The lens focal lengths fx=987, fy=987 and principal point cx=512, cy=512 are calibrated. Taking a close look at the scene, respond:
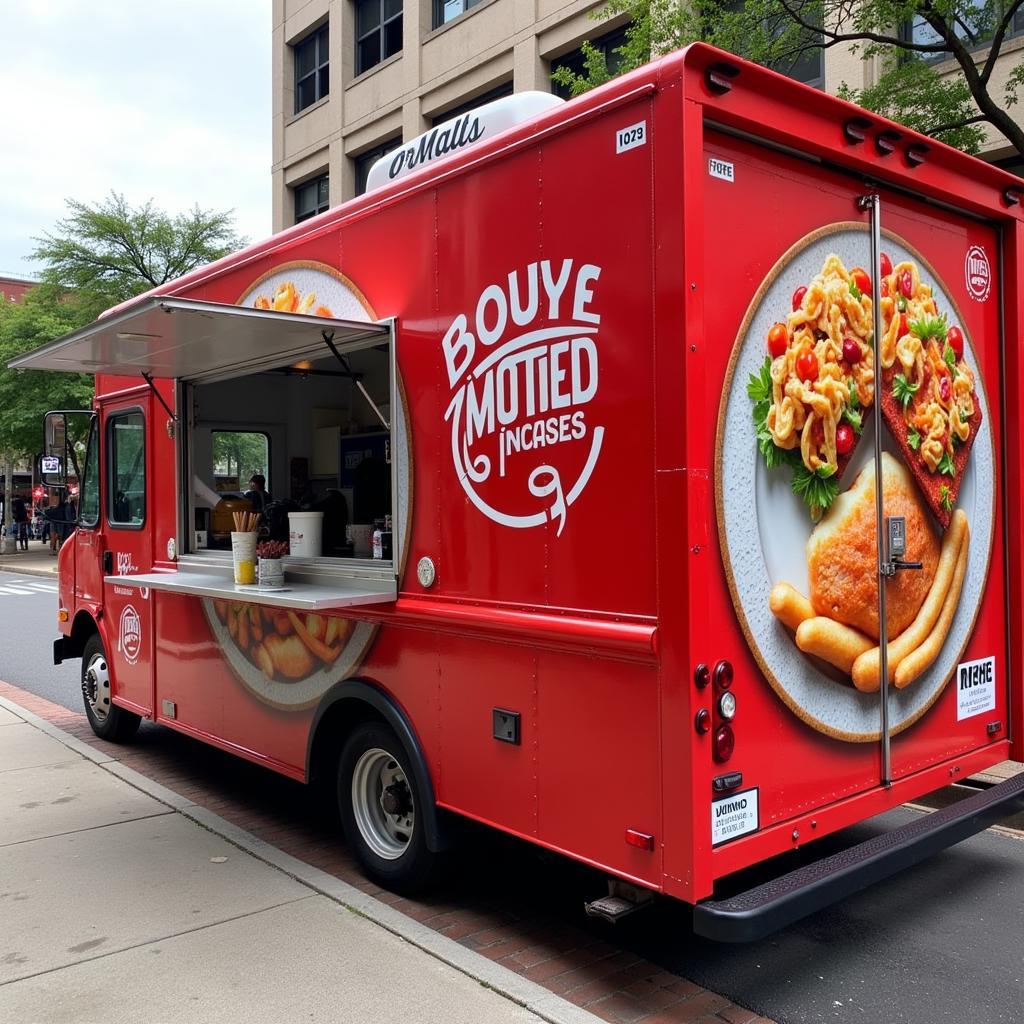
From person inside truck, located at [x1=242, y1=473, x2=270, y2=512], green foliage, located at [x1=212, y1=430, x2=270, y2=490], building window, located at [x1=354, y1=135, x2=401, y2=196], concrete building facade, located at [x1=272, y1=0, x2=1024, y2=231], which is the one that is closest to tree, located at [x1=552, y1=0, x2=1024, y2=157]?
green foliage, located at [x1=212, y1=430, x2=270, y2=490]

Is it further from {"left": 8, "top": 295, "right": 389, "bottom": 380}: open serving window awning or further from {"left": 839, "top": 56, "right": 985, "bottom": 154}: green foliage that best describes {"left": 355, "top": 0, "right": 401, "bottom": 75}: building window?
{"left": 8, "top": 295, "right": 389, "bottom": 380}: open serving window awning

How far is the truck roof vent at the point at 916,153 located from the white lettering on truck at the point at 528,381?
153 centimetres

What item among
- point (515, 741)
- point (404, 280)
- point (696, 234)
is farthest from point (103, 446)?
point (696, 234)

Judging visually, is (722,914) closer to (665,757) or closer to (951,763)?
(665,757)

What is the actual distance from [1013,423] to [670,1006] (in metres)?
3.00

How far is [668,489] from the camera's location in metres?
3.16

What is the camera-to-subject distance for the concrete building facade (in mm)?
18547

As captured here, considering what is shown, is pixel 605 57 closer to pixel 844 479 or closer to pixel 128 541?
pixel 128 541

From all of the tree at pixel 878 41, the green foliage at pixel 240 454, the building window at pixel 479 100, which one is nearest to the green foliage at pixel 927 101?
the tree at pixel 878 41

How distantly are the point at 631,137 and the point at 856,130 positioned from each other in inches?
39.9

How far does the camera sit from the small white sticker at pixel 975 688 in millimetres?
4344

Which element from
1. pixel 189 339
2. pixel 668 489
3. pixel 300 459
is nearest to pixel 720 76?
pixel 668 489

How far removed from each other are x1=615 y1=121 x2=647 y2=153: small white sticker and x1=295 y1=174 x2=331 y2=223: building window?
22860 mm

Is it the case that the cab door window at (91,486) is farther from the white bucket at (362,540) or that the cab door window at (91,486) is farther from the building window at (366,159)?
the building window at (366,159)
